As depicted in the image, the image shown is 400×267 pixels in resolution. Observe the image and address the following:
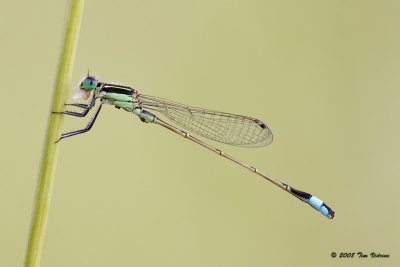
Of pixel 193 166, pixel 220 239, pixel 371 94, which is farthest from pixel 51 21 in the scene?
pixel 371 94

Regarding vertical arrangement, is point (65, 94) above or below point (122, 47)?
below

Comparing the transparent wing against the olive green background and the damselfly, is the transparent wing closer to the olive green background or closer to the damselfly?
the damselfly

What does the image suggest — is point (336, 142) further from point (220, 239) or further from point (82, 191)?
point (82, 191)

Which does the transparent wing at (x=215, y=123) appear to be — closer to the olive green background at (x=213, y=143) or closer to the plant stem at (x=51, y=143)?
the olive green background at (x=213, y=143)

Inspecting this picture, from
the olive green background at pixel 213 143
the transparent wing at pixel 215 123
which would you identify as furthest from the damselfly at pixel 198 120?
the olive green background at pixel 213 143

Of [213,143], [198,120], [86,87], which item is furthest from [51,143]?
[213,143]

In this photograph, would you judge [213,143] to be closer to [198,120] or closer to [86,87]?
[198,120]

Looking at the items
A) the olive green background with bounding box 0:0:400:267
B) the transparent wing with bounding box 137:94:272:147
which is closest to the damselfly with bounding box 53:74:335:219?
the transparent wing with bounding box 137:94:272:147
